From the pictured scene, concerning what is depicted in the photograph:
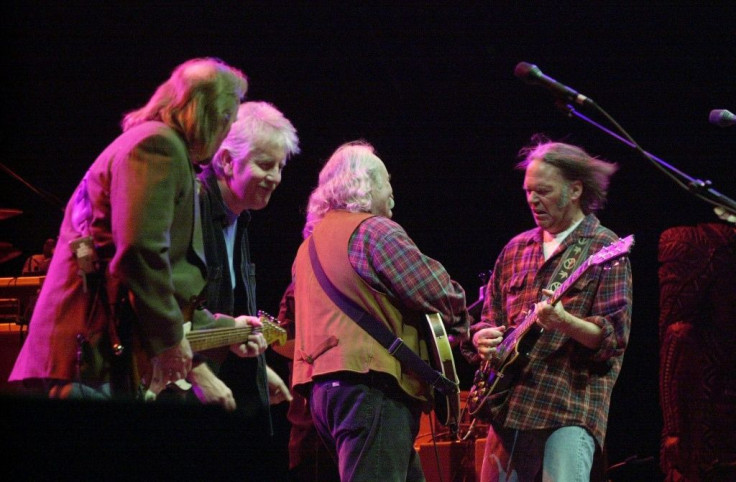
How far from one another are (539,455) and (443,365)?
0.77 metres

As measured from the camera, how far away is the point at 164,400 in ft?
4.69

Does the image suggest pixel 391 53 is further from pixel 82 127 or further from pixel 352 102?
pixel 82 127

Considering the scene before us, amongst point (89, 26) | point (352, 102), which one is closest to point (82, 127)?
point (89, 26)

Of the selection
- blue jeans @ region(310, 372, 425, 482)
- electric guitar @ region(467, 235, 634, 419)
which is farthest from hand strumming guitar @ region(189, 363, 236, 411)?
electric guitar @ region(467, 235, 634, 419)

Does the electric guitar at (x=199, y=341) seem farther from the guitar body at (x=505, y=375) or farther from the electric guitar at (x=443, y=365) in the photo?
the guitar body at (x=505, y=375)

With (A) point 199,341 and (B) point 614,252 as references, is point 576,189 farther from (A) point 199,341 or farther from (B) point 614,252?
(A) point 199,341

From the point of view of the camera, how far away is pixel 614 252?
404 cm

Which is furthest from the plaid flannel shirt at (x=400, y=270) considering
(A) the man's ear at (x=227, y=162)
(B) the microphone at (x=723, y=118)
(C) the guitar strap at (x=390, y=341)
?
(B) the microphone at (x=723, y=118)

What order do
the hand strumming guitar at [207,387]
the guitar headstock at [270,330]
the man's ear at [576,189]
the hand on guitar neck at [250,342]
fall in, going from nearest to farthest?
the hand strumming guitar at [207,387], the hand on guitar neck at [250,342], the guitar headstock at [270,330], the man's ear at [576,189]

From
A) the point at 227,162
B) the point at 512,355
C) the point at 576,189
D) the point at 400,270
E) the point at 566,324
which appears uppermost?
the point at 227,162

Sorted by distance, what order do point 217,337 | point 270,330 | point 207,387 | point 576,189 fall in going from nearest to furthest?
point 207,387 → point 217,337 → point 270,330 → point 576,189

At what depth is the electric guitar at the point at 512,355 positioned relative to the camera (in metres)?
4.05

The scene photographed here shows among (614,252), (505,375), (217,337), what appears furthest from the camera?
(505,375)

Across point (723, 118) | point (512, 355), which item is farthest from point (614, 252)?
point (723, 118)
